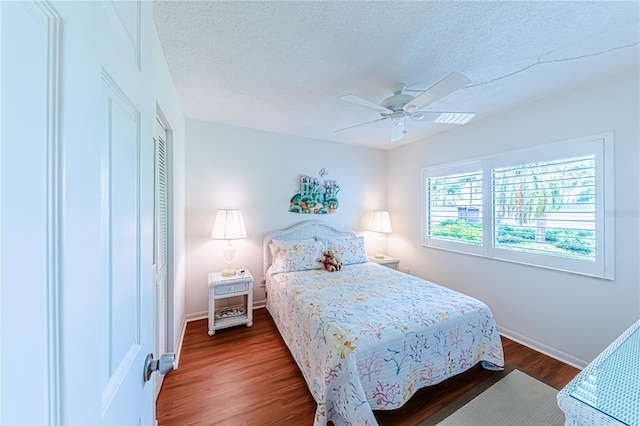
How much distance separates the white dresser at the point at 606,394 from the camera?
656mm

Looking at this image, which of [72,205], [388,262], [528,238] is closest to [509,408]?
[528,238]

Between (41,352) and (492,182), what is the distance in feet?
11.3

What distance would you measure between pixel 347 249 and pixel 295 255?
0.76 metres

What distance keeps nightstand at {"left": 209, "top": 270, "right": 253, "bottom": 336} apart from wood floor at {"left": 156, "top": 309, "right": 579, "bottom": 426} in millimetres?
163

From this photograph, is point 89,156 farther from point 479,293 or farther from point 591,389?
point 479,293

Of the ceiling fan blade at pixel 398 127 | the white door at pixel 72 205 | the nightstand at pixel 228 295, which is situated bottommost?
the nightstand at pixel 228 295

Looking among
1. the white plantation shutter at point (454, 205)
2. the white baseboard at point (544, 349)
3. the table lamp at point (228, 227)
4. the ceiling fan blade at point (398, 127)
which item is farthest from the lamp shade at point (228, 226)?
the white baseboard at point (544, 349)

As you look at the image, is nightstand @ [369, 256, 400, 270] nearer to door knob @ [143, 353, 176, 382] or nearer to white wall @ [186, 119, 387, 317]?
white wall @ [186, 119, 387, 317]

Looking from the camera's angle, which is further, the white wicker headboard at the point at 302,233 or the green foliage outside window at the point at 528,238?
the white wicker headboard at the point at 302,233

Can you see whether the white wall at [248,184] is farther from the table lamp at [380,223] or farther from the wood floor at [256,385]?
the wood floor at [256,385]

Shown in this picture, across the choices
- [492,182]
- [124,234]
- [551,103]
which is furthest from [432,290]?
[124,234]

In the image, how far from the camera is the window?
6.70ft

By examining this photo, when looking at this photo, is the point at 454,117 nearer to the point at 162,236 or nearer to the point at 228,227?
the point at 228,227

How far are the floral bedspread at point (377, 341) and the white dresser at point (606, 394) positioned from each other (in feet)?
3.07
